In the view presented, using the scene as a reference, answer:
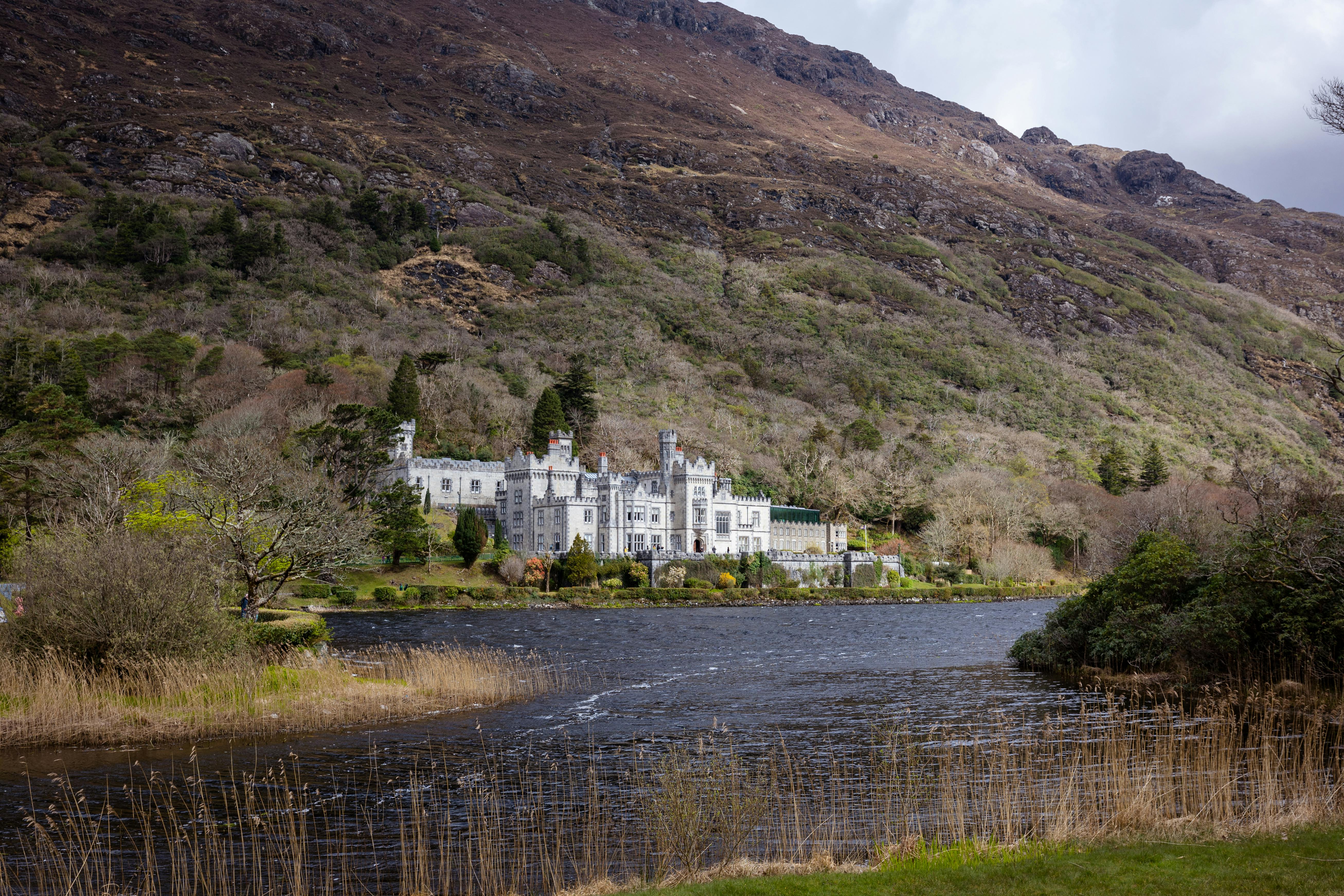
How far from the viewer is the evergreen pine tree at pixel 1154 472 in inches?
4323

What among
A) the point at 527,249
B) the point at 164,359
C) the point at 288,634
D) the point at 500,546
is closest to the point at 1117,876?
the point at 288,634

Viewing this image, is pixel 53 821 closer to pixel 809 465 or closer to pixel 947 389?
pixel 809 465

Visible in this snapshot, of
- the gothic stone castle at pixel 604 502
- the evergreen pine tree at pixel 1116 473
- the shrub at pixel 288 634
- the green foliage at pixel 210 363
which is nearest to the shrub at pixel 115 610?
the shrub at pixel 288 634

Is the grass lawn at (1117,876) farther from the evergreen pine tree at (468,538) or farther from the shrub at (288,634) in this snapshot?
the evergreen pine tree at (468,538)

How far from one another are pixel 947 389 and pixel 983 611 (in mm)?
79731

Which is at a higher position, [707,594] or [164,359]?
[164,359]

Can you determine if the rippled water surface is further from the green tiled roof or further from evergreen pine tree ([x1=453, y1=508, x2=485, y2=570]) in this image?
the green tiled roof

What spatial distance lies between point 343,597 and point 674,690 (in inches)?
1534

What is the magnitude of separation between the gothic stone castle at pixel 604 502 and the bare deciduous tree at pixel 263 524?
42.7m

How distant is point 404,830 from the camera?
15406 mm

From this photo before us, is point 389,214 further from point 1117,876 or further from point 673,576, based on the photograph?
point 1117,876

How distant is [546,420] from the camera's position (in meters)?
96.8

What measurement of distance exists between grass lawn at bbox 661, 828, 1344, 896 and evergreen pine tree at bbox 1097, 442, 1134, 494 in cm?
10698

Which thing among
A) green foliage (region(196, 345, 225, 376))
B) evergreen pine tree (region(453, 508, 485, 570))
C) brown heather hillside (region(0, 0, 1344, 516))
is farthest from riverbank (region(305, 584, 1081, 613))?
green foliage (region(196, 345, 225, 376))
